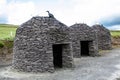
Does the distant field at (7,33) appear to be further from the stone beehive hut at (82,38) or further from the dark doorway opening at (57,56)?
the dark doorway opening at (57,56)

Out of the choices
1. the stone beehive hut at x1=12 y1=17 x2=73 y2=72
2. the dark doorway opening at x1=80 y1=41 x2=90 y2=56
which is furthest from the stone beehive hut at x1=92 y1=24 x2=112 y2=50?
the stone beehive hut at x1=12 y1=17 x2=73 y2=72

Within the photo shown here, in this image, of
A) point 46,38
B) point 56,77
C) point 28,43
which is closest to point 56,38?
point 46,38

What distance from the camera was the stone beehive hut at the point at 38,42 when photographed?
19.4 m

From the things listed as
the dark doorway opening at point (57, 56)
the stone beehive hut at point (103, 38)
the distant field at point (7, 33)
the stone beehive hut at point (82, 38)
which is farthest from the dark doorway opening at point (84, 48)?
the distant field at point (7, 33)

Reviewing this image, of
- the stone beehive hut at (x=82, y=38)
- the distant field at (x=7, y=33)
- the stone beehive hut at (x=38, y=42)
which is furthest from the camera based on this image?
the distant field at (x=7, y=33)

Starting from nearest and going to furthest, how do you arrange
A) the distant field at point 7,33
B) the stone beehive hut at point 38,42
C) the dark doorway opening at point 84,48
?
the stone beehive hut at point 38,42 < the dark doorway opening at point 84,48 < the distant field at point 7,33

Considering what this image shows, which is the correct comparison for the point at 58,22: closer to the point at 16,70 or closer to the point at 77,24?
the point at 16,70

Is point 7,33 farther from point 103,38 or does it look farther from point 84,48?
point 103,38

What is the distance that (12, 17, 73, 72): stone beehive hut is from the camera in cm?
1939

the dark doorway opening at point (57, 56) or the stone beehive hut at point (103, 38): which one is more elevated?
the stone beehive hut at point (103, 38)

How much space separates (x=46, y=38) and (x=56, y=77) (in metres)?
3.21

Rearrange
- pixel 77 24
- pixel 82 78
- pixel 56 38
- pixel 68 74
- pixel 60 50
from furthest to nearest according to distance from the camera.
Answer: pixel 77 24, pixel 60 50, pixel 56 38, pixel 68 74, pixel 82 78

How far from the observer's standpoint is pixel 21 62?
20.0 metres

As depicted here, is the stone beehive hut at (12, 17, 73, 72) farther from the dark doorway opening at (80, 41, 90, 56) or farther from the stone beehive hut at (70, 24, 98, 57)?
the dark doorway opening at (80, 41, 90, 56)
